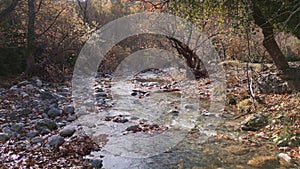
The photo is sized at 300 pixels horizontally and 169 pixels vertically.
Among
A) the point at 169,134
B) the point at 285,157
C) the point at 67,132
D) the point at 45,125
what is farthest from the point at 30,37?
the point at 285,157

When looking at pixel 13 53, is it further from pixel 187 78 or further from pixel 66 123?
pixel 187 78

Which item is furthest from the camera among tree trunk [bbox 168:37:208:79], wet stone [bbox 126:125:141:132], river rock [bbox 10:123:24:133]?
tree trunk [bbox 168:37:208:79]

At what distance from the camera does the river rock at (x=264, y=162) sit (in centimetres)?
499

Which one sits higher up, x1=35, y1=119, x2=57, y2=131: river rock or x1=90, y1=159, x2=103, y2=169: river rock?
x1=35, y1=119, x2=57, y2=131: river rock

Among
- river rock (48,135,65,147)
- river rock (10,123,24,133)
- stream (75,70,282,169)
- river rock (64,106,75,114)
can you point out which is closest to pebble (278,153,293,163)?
stream (75,70,282,169)

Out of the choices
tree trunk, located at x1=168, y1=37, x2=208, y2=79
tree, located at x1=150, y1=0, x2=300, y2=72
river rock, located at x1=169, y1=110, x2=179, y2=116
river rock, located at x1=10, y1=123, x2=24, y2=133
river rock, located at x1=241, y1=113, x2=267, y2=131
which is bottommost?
river rock, located at x1=10, y1=123, x2=24, y2=133

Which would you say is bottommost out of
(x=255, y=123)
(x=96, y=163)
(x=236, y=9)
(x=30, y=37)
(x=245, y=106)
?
(x=96, y=163)

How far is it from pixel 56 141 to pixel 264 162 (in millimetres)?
3869

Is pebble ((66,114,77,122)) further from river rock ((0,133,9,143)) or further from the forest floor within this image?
river rock ((0,133,9,143))

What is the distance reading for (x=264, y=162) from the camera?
202 inches

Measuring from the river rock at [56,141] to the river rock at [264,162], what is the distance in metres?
3.53

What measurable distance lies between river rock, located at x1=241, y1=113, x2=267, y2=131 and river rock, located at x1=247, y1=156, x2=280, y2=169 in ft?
5.61

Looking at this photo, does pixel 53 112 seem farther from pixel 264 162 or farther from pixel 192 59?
pixel 192 59

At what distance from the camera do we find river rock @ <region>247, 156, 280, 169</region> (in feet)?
16.4
